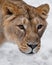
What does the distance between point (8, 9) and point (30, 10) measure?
267mm

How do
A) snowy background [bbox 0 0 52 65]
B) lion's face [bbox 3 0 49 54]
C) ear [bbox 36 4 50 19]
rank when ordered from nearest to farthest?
lion's face [bbox 3 0 49 54]
ear [bbox 36 4 50 19]
snowy background [bbox 0 0 52 65]

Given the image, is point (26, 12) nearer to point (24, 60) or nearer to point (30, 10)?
point (30, 10)

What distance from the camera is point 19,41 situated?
12.5ft

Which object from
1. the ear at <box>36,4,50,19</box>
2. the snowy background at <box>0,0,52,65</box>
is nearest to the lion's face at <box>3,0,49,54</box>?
the ear at <box>36,4,50,19</box>

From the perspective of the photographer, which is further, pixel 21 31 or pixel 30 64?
pixel 30 64

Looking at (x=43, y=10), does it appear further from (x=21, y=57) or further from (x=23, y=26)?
(x=21, y=57)

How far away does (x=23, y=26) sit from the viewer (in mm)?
3697

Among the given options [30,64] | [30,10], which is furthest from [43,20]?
[30,64]

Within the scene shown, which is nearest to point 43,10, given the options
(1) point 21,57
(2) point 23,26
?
(2) point 23,26

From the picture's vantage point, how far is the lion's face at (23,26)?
366 centimetres

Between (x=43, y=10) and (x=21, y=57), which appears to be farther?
(x=21, y=57)

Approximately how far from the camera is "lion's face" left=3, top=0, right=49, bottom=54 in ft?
12.0

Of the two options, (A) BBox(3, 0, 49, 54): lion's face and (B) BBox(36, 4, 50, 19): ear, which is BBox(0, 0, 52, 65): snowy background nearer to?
(A) BBox(3, 0, 49, 54): lion's face

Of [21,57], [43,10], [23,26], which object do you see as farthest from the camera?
[21,57]
